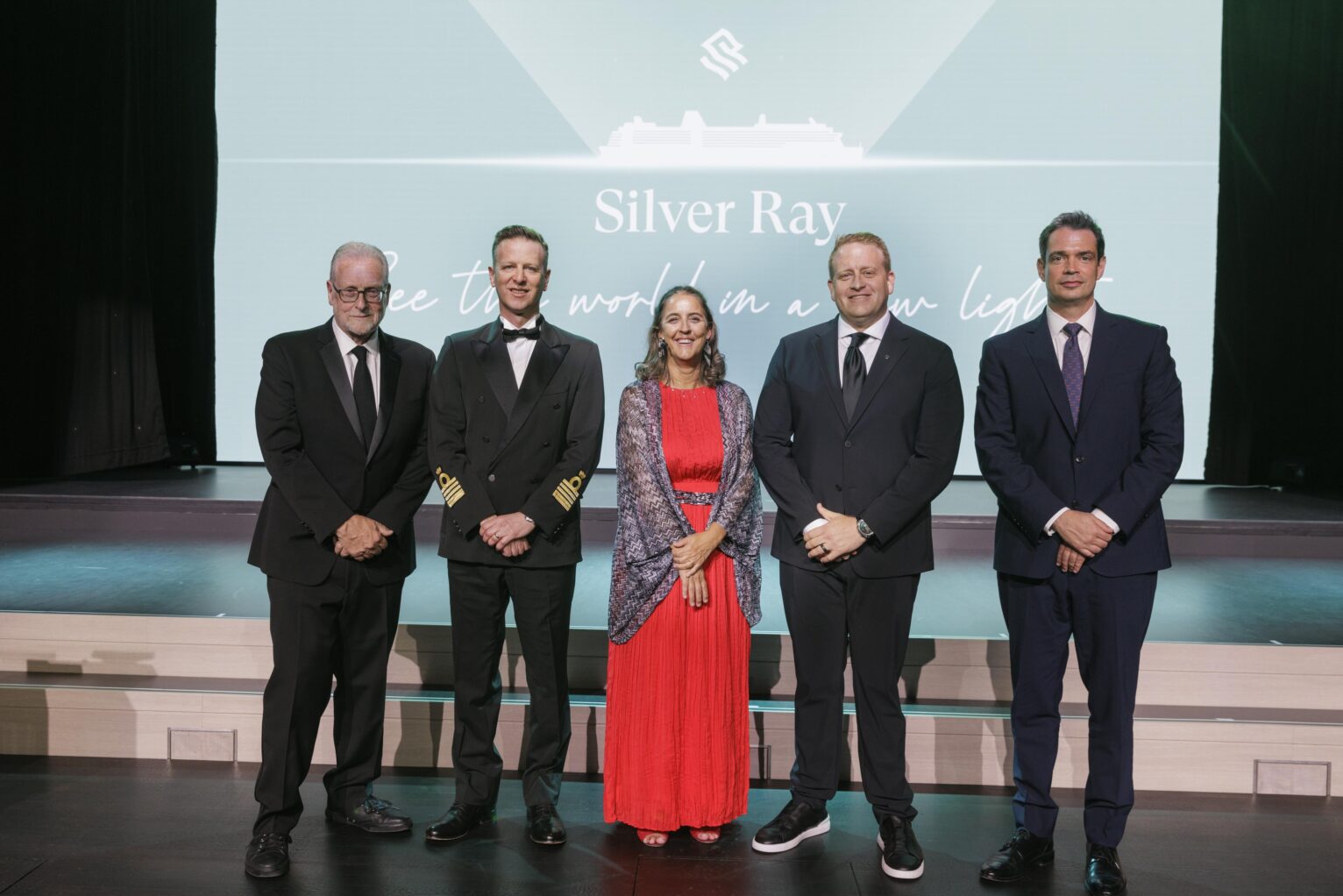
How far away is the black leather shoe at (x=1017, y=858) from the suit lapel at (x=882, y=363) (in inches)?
45.1

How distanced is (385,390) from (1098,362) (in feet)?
6.14

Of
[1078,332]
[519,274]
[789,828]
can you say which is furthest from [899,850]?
[519,274]

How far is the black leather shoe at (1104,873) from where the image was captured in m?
2.41

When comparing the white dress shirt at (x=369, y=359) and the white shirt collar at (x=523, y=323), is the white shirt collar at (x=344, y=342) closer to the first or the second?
the white dress shirt at (x=369, y=359)

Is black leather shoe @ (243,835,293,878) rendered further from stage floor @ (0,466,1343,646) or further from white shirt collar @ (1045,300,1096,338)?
white shirt collar @ (1045,300,1096,338)

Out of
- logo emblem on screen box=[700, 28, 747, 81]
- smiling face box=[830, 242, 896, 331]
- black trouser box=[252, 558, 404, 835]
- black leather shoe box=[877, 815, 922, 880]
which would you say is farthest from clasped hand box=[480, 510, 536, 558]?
logo emblem on screen box=[700, 28, 747, 81]

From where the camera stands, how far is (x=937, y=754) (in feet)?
10.4

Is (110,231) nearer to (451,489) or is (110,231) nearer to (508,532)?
(451,489)

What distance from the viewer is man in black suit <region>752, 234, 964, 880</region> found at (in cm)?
255

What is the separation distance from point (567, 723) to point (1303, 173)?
6.05 metres

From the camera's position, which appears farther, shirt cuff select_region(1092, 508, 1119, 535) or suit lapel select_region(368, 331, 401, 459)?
suit lapel select_region(368, 331, 401, 459)

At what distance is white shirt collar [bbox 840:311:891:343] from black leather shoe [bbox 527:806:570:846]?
1.51 meters

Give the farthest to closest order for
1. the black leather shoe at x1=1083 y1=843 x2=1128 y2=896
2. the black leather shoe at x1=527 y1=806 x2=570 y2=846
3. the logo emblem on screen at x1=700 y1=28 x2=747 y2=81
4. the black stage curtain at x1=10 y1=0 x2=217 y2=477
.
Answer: the black stage curtain at x1=10 y1=0 x2=217 y2=477, the logo emblem on screen at x1=700 y1=28 x2=747 y2=81, the black leather shoe at x1=527 y1=806 x2=570 y2=846, the black leather shoe at x1=1083 y1=843 x2=1128 y2=896

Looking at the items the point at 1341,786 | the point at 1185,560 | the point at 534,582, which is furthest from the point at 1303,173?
the point at 534,582
